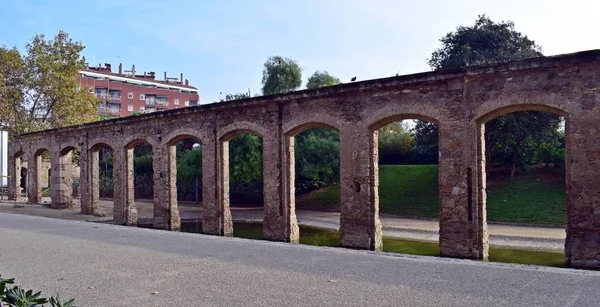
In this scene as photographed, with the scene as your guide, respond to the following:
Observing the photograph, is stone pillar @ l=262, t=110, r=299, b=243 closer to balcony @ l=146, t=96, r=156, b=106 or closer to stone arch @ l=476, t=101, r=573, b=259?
stone arch @ l=476, t=101, r=573, b=259

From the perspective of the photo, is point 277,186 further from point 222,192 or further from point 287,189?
point 222,192

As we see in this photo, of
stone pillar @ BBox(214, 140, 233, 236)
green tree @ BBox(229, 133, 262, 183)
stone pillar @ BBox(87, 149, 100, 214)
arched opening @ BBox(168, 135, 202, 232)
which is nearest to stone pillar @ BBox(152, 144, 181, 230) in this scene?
arched opening @ BBox(168, 135, 202, 232)

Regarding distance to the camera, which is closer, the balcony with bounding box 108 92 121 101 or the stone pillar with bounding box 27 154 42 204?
the stone pillar with bounding box 27 154 42 204

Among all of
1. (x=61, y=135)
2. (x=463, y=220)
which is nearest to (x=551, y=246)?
(x=463, y=220)

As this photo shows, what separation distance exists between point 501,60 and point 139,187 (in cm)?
2337

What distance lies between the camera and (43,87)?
29.3 metres

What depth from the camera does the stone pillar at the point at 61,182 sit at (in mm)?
20562

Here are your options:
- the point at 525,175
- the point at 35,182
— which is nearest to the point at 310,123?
the point at 525,175

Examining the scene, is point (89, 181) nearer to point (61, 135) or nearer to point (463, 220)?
point (61, 135)

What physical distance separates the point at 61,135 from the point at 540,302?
20.3 m

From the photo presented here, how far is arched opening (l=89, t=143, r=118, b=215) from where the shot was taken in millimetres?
18594

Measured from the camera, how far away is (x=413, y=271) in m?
6.99

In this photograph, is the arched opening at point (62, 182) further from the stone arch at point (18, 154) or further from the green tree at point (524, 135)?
the green tree at point (524, 135)

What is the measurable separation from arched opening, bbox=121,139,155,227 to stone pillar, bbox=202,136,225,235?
325 centimetres
